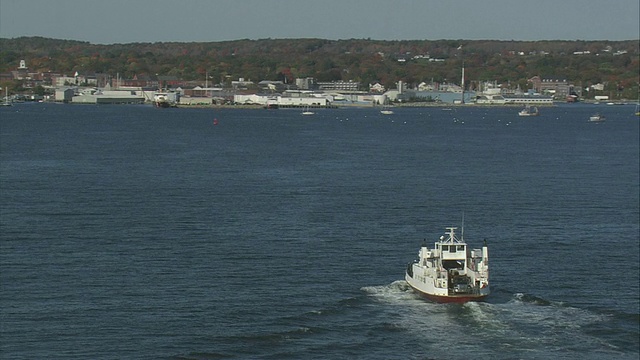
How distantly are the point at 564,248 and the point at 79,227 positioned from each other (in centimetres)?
1141

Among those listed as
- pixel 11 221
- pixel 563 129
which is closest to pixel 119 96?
pixel 563 129

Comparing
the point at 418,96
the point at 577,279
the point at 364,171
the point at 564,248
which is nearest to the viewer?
the point at 577,279

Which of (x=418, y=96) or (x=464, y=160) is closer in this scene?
(x=464, y=160)

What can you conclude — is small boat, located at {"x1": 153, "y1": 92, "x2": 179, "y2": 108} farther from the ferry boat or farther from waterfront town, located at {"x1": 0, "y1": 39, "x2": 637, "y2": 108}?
the ferry boat

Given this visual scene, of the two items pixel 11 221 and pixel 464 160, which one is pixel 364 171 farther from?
pixel 11 221

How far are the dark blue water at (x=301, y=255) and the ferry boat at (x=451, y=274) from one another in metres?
0.28

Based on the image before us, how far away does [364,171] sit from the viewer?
42.8m

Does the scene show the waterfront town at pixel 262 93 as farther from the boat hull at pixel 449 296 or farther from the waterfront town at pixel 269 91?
the boat hull at pixel 449 296

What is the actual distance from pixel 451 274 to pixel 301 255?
430 centimetres

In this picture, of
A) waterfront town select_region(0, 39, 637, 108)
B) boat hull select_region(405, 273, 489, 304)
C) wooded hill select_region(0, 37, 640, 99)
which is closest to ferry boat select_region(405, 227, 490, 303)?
boat hull select_region(405, 273, 489, 304)

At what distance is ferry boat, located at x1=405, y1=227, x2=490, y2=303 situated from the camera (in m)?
20.2

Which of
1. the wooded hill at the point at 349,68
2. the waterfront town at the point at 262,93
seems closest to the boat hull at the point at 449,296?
the waterfront town at the point at 262,93

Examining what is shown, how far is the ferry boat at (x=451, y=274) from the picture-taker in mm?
20188

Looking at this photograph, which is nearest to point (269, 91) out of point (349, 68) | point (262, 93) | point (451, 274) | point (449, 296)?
point (262, 93)
